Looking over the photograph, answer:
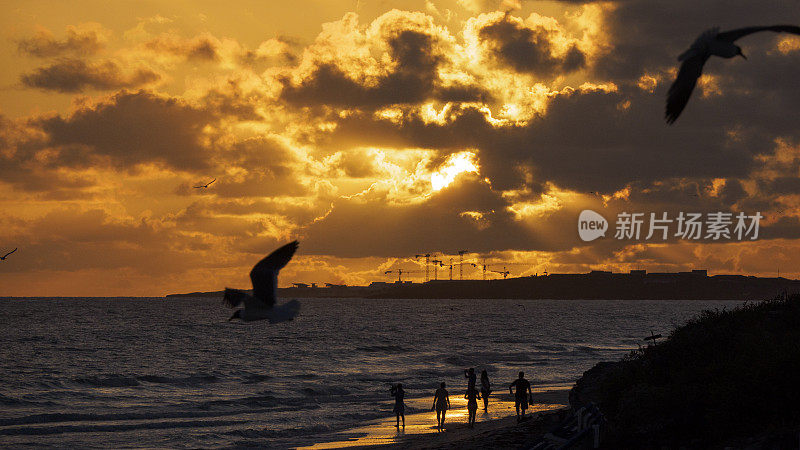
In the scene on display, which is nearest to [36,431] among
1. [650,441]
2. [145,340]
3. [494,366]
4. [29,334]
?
[650,441]

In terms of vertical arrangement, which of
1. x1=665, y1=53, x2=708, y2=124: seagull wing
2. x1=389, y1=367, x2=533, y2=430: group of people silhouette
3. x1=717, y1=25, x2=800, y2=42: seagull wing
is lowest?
x1=389, y1=367, x2=533, y2=430: group of people silhouette

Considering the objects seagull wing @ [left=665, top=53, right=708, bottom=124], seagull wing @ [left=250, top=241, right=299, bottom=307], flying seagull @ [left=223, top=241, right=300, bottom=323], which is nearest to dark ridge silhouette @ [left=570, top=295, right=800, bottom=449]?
seagull wing @ [left=665, top=53, right=708, bottom=124]

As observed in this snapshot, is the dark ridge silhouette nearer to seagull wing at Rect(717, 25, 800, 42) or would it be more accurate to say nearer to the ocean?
seagull wing at Rect(717, 25, 800, 42)

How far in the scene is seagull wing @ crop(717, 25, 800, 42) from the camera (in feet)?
28.8

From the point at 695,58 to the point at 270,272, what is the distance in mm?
8301

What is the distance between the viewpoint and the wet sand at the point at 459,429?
2315 centimetres

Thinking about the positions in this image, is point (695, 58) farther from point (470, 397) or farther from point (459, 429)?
point (459, 429)

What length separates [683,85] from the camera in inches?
384

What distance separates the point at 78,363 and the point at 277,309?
57.8m

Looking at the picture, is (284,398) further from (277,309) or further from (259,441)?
(277,309)

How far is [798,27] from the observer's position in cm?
884

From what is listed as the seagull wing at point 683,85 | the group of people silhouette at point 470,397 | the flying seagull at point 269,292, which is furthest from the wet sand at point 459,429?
the seagull wing at point 683,85

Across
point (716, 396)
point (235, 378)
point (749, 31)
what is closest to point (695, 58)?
point (749, 31)

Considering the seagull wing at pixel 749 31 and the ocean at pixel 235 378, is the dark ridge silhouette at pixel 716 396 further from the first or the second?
the ocean at pixel 235 378
